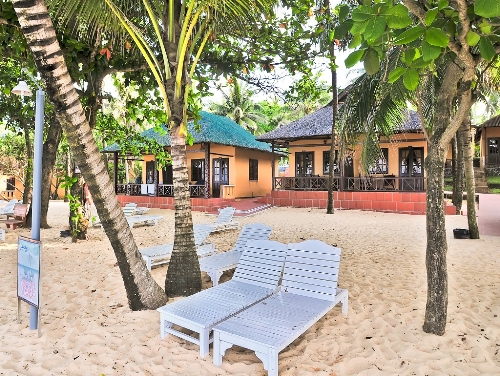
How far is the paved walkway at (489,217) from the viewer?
1048 cm

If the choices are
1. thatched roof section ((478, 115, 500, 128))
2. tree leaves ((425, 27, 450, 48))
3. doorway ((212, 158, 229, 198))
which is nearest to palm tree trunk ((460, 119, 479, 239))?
tree leaves ((425, 27, 450, 48))

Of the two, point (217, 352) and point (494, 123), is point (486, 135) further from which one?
point (217, 352)

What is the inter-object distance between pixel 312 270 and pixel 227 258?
79.3 inches

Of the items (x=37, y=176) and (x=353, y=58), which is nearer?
(x=353, y=58)

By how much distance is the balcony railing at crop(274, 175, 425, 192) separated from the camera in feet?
54.6

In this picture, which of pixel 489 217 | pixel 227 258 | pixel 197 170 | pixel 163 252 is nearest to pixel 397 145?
pixel 489 217

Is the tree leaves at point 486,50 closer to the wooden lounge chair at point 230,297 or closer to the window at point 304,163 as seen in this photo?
the wooden lounge chair at point 230,297

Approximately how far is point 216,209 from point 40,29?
13.8 m

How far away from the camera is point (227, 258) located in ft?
20.0

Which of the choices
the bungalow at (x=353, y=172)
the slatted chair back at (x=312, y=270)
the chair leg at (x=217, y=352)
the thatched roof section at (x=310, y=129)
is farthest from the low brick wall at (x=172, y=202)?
the chair leg at (x=217, y=352)

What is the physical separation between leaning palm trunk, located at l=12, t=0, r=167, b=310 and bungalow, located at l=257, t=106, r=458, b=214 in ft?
39.6

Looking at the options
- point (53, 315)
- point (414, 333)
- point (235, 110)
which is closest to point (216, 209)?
point (53, 315)

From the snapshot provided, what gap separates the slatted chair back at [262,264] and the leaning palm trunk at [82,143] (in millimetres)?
1148

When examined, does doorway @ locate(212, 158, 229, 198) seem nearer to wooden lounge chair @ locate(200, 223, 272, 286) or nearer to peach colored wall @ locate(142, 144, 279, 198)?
peach colored wall @ locate(142, 144, 279, 198)
